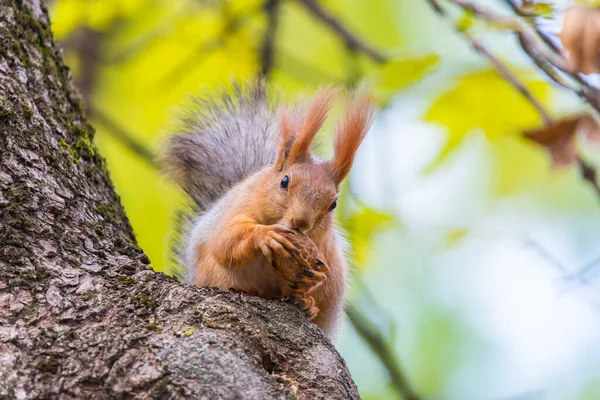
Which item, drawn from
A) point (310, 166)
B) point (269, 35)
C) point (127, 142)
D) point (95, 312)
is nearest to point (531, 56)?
point (310, 166)

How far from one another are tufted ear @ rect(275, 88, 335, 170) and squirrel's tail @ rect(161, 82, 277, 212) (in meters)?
0.27

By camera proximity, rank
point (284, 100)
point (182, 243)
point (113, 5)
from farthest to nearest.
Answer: point (113, 5) < point (284, 100) < point (182, 243)

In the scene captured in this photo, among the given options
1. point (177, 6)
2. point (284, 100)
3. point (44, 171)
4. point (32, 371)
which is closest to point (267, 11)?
point (284, 100)

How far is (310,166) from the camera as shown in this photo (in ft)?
7.96

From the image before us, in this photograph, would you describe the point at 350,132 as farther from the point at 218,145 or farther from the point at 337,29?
the point at 337,29

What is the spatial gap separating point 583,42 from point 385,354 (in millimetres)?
1629

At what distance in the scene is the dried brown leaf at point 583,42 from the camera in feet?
4.64

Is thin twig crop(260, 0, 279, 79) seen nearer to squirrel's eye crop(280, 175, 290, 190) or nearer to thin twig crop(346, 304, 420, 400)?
squirrel's eye crop(280, 175, 290, 190)

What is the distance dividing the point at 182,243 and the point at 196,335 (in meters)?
1.39

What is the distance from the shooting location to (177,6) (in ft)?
13.9

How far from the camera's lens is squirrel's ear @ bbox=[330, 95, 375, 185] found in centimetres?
239

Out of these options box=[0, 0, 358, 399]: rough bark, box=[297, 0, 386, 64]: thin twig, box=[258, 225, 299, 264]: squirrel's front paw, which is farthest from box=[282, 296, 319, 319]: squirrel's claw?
box=[297, 0, 386, 64]: thin twig

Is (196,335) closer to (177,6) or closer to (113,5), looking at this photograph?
(113,5)

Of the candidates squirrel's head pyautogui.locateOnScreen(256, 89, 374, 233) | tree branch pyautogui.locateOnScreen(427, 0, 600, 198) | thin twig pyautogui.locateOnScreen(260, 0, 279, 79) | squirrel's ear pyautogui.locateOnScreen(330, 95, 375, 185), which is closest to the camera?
tree branch pyautogui.locateOnScreen(427, 0, 600, 198)
